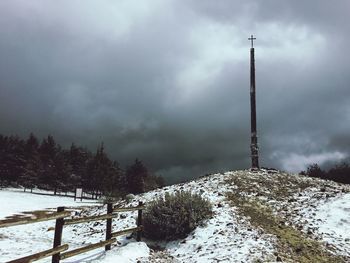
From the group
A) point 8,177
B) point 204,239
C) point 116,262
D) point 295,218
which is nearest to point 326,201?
point 295,218

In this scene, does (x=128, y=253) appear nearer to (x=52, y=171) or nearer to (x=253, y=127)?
(x=253, y=127)

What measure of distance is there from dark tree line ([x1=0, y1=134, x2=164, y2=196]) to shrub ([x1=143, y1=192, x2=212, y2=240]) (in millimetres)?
71365

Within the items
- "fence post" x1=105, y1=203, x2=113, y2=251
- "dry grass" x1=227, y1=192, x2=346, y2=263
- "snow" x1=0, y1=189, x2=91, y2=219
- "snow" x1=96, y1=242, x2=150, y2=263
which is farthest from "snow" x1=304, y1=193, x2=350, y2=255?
"snow" x1=0, y1=189, x2=91, y2=219

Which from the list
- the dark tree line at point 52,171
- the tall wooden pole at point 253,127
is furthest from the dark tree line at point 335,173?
the dark tree line at point 52,171

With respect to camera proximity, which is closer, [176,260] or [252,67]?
[176,260]

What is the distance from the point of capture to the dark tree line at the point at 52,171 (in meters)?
93.7

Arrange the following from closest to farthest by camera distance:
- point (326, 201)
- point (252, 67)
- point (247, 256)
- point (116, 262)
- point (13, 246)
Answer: point (116, 262) → point (247, 256) → point (13, 246) → point (326, 201) → point (252, 67)

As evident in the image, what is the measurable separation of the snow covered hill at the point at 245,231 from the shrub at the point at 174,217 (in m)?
0.41

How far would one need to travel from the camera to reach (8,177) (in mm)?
98562

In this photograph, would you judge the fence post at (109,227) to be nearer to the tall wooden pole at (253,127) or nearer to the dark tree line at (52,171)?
the tall wooden pole at (253,127)

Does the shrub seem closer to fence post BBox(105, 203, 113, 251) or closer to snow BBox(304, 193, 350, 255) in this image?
fence post BBox(105, 203, 113, 251)

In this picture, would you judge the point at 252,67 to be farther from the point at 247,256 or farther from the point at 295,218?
the point at 247,256

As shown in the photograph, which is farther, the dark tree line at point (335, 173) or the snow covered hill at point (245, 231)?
the dark tree line at point (335, 173)

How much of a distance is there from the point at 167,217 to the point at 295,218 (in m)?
6.00
